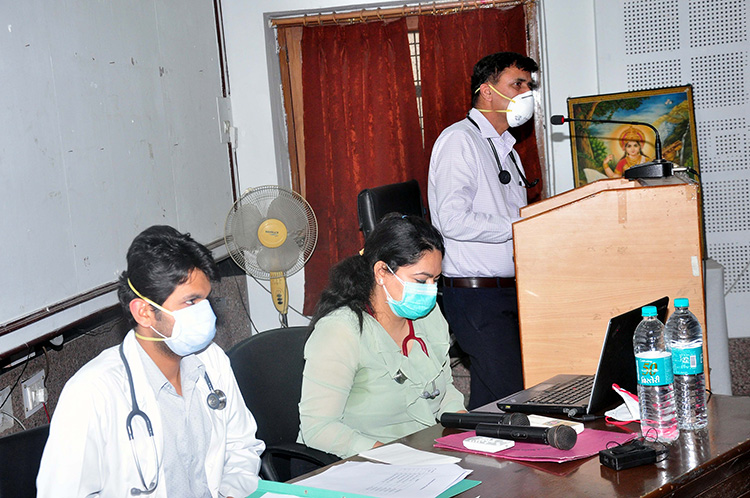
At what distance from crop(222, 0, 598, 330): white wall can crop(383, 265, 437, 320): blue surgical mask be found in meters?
2.35

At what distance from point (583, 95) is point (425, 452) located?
120 inches

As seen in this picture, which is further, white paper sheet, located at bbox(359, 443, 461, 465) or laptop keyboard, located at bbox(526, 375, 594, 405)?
laptop keyboard, located at bbox(526, 375, 594, 405)

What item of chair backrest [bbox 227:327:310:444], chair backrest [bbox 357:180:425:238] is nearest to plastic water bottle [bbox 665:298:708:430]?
chair backrest [bbox 227:327:310:444]

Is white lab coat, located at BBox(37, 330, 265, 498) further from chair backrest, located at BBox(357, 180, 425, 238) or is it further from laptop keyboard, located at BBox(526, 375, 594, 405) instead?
chair backrest, located at BBox(357, 180, 425, 238)

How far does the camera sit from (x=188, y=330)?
5.84ft

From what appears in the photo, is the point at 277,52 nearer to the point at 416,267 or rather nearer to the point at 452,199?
the point at 452,199

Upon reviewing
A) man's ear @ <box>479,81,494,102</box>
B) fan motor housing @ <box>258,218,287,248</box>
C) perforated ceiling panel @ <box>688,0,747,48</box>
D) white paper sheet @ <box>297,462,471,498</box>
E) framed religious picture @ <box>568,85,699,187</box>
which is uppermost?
perforated ceiling panel @ <box>688,0,747,48</box>

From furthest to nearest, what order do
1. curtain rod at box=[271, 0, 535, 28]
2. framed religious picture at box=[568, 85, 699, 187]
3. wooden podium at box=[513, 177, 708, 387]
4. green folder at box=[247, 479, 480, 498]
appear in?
curtain rod at box=[271, 0, 535, 28] → framed religious picture at box=[568, 85, 699, 187] → wooden podium at box=[513, 177, 708, 387] → green folder at box=[247, 479, 480, 498]

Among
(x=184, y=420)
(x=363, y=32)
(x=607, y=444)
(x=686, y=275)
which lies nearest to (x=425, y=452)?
(x=607, y=444)

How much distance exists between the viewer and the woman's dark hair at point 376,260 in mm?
2125

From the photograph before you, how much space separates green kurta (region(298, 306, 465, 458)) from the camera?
6.46 feet

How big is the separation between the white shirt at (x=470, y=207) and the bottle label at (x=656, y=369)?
4.14 ft

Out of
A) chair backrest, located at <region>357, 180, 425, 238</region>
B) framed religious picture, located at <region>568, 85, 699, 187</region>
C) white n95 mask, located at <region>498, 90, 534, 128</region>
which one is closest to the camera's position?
white n95 mask, located at <region>498, 90, 534, 128</region>

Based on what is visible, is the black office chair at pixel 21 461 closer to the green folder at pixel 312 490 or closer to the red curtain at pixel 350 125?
the green folder at pixel 312 490
